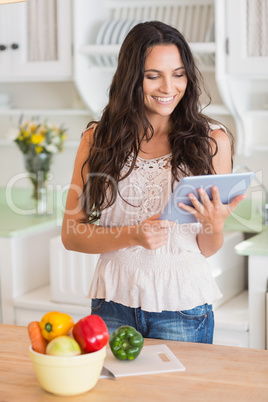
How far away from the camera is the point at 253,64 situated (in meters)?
2.74

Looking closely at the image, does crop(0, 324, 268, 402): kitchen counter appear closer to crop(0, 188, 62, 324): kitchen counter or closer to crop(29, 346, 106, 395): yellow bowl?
crop(29, 346, 106, 395): yellow bowl

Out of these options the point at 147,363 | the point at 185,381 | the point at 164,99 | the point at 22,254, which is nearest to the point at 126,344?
the point at 147,363

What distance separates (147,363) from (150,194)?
50 cm

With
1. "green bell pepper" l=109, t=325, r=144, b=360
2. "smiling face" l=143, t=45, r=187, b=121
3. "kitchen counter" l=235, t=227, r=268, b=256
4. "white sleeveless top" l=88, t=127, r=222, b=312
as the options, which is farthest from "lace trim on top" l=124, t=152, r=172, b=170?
"kitchen counter" l=235, t=227, r=268, b=256

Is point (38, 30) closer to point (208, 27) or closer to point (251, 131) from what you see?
point (208, 27)

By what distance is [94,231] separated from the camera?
1.69 metres

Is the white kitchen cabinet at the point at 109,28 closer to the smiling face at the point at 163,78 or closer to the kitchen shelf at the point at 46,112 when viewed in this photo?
the kitchen shelf at the point at 46,112

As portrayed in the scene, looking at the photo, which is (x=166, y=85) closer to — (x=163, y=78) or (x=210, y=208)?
(x=163, y=78)

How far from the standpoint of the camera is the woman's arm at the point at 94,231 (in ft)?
5.15

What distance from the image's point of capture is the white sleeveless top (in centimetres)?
163

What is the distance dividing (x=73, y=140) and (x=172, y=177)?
1.92 metres

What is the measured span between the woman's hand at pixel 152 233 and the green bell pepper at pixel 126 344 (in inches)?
10.5

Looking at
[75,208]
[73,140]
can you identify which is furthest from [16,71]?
[75,208]

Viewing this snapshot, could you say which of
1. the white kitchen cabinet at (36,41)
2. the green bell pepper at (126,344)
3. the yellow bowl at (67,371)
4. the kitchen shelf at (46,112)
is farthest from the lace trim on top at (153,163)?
the kitchen shelf at (46,112)
